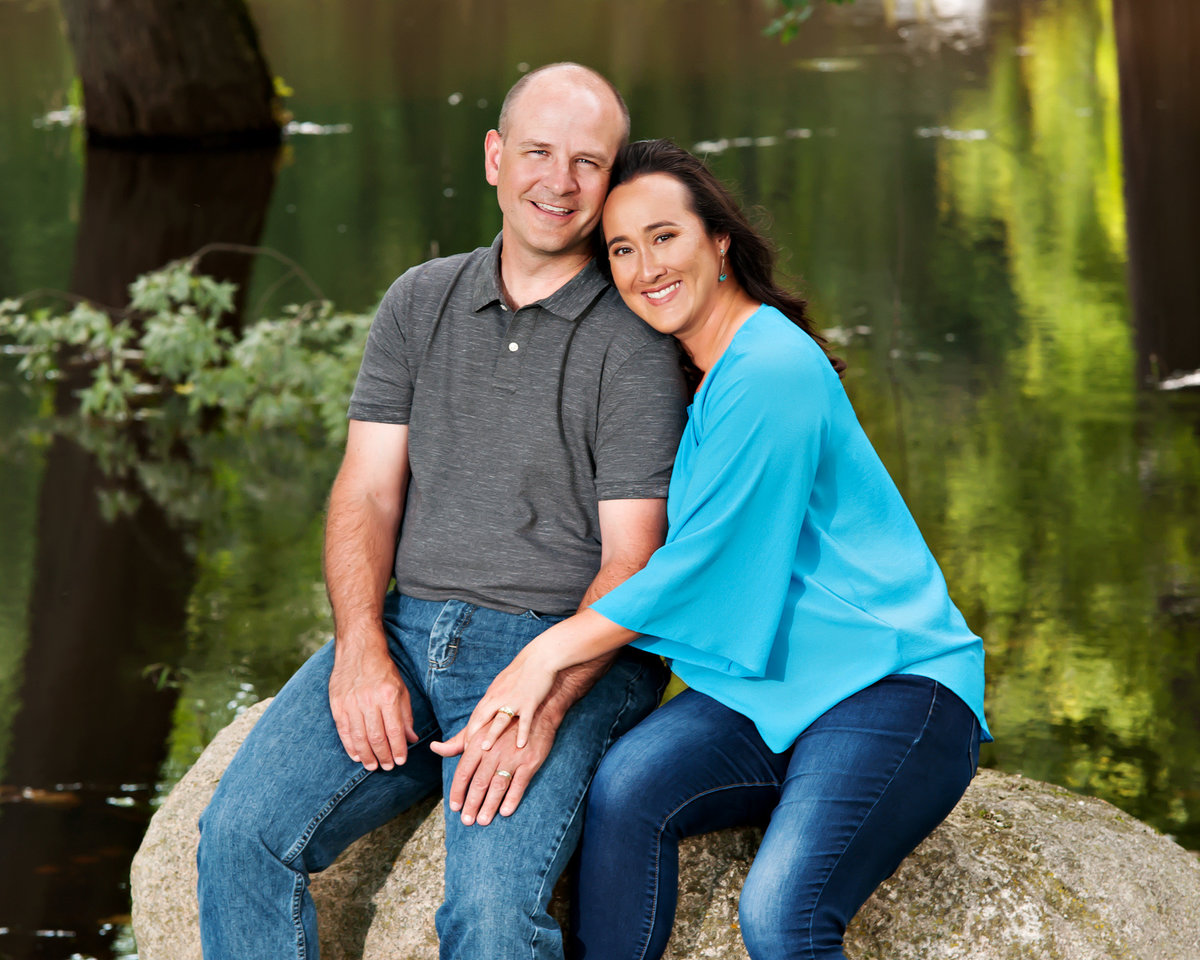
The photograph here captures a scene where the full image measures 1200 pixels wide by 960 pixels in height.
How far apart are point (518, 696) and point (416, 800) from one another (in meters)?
0.38

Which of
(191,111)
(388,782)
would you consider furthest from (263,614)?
(191,111)

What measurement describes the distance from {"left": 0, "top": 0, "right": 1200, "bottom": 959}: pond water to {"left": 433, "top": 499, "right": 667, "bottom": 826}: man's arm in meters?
0.64

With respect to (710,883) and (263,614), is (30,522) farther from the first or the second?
(710,883)

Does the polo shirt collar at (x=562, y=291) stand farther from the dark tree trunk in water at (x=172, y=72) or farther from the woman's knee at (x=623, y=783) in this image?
the dark tree trunk in water at (x=172, y=72)

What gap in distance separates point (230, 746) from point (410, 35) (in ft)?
67.2

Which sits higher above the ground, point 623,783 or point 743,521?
point 743,521

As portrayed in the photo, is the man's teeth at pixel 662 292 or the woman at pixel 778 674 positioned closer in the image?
the woman at pixel 778 674

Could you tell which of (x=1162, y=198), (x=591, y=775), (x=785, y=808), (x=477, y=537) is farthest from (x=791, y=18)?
(x=785, y=808)

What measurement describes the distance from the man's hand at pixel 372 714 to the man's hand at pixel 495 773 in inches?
6.9

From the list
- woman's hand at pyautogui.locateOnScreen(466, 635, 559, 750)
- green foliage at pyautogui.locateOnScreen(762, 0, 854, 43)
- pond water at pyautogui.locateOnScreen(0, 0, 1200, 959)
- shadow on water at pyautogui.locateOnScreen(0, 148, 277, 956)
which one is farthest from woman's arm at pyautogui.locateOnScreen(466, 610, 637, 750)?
green foliage at pyautogui.locateOnScreen(762, 0, 854, 43)

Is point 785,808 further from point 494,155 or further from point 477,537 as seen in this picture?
point 494,155

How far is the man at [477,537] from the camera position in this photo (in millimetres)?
2307

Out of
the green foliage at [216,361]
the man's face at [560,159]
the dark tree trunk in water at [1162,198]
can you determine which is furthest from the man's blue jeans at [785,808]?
the dark tree trunk in water at [1162,198]

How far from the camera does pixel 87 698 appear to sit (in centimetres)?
442
